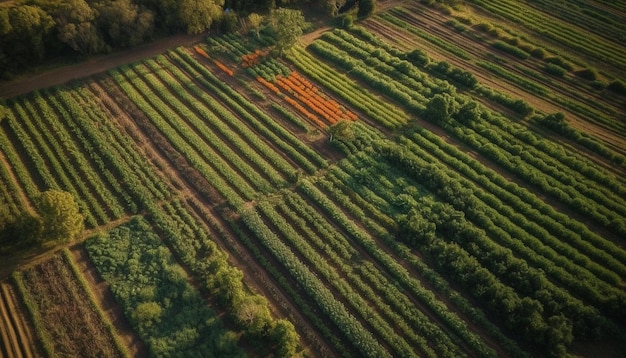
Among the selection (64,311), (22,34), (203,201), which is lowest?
(64,311)

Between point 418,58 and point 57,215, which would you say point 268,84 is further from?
point 57,215

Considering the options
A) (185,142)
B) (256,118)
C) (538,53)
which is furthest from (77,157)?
(538,53)

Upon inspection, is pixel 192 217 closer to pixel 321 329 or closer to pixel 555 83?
pixel 321 329

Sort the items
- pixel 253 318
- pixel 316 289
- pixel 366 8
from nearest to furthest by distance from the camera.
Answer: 1. pixel 253 318
2. pixel 316 289
3. pixel 366 8

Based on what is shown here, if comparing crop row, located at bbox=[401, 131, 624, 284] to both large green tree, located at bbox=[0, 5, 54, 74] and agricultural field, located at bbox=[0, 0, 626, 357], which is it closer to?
agricultural field, located at bbox=[0, 0, 626, 357]

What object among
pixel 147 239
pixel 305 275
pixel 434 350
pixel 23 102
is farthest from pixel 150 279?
pixel 23 102

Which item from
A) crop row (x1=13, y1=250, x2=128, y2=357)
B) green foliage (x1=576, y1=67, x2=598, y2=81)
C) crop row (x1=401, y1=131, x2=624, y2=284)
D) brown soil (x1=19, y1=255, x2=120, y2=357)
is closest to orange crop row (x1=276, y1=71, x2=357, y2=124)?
crop row (x1=401, y1=131, x2=624, y2=284)

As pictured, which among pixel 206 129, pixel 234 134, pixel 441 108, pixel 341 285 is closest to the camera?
pixel 341 285
